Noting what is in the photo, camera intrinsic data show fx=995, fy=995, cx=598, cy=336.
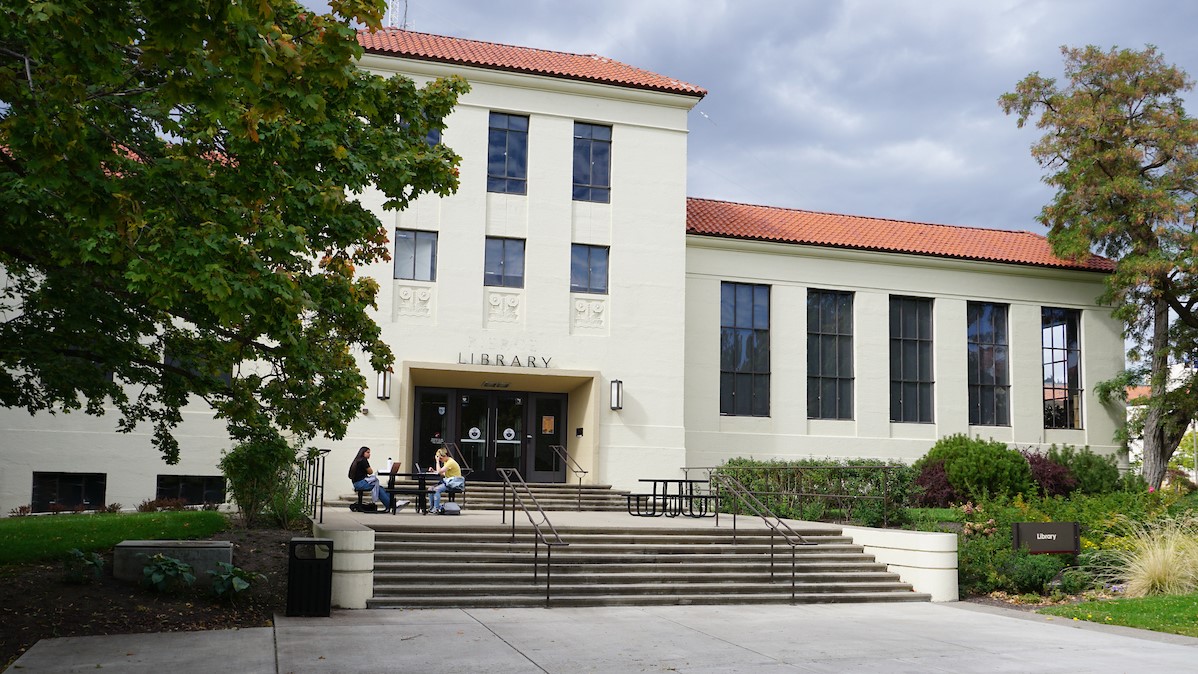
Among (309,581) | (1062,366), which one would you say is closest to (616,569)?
(309,581)

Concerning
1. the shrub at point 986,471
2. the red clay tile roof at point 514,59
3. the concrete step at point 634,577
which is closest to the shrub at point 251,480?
the concrete step at point 634,577

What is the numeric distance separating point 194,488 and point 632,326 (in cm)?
1145

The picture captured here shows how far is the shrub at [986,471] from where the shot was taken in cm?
2419

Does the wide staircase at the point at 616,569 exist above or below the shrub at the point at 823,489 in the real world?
below

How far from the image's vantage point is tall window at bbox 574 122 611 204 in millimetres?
26156

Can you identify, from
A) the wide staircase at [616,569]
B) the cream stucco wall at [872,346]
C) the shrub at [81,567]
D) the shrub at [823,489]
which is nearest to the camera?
the shrub at [81,567]

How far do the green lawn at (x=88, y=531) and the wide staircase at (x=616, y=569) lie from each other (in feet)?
12.2

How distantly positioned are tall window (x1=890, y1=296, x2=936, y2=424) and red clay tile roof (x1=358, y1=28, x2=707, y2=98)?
897 centimetres

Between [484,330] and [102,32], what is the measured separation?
18.5 metres

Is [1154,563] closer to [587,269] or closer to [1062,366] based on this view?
[587,269]

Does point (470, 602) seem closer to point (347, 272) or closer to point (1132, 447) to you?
point (347, 272)

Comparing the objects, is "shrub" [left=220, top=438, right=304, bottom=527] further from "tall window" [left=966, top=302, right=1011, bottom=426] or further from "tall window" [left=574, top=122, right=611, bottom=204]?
"tall window" [left=966, top=302, right=1011, bottom=426]

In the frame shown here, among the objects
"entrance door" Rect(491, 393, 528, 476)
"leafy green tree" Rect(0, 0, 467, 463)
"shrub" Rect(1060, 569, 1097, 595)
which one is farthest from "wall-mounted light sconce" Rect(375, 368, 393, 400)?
"shrub" Rect(1060, 569, 1097, 595)

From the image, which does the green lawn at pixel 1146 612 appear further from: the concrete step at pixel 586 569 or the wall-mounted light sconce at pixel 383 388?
the wall-mounted light sconce at pixel 383 388
